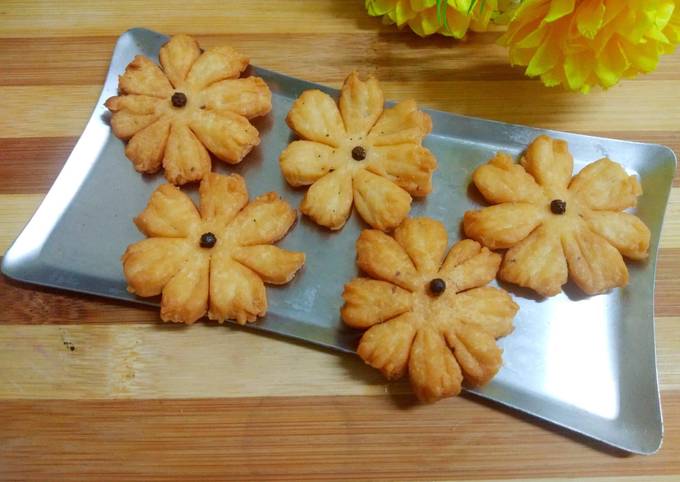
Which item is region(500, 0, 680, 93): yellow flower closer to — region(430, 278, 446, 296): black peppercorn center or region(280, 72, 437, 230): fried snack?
region(280, 72, 437, 230): fried snack

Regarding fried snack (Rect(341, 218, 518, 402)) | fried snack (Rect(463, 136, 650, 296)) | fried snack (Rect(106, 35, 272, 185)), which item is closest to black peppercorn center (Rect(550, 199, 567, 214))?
fried snack (Rect(463, 136, 650, 296))

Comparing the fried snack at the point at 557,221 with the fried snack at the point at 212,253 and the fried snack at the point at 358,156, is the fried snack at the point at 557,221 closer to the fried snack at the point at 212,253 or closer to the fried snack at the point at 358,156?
the fried snack at the point at 358,156

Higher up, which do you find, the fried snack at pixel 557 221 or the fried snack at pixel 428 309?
the fried snack at pixel 557 221

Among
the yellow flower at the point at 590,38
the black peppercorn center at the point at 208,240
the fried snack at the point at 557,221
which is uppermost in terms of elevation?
the yellow flower at the point at 590,38

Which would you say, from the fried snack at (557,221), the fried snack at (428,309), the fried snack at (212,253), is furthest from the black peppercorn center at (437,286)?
the fried snack at (212,253)

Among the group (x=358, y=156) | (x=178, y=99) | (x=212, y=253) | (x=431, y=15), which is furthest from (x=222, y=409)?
(x=431, y=15)

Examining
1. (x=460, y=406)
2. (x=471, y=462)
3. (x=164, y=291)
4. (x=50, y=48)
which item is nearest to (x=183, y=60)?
(x=50, y=48)

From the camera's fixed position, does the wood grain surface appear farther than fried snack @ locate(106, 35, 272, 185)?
No

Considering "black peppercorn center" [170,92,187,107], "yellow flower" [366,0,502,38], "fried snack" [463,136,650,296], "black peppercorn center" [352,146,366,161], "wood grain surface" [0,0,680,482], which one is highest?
"yellow flower" [366,0,502,38]
